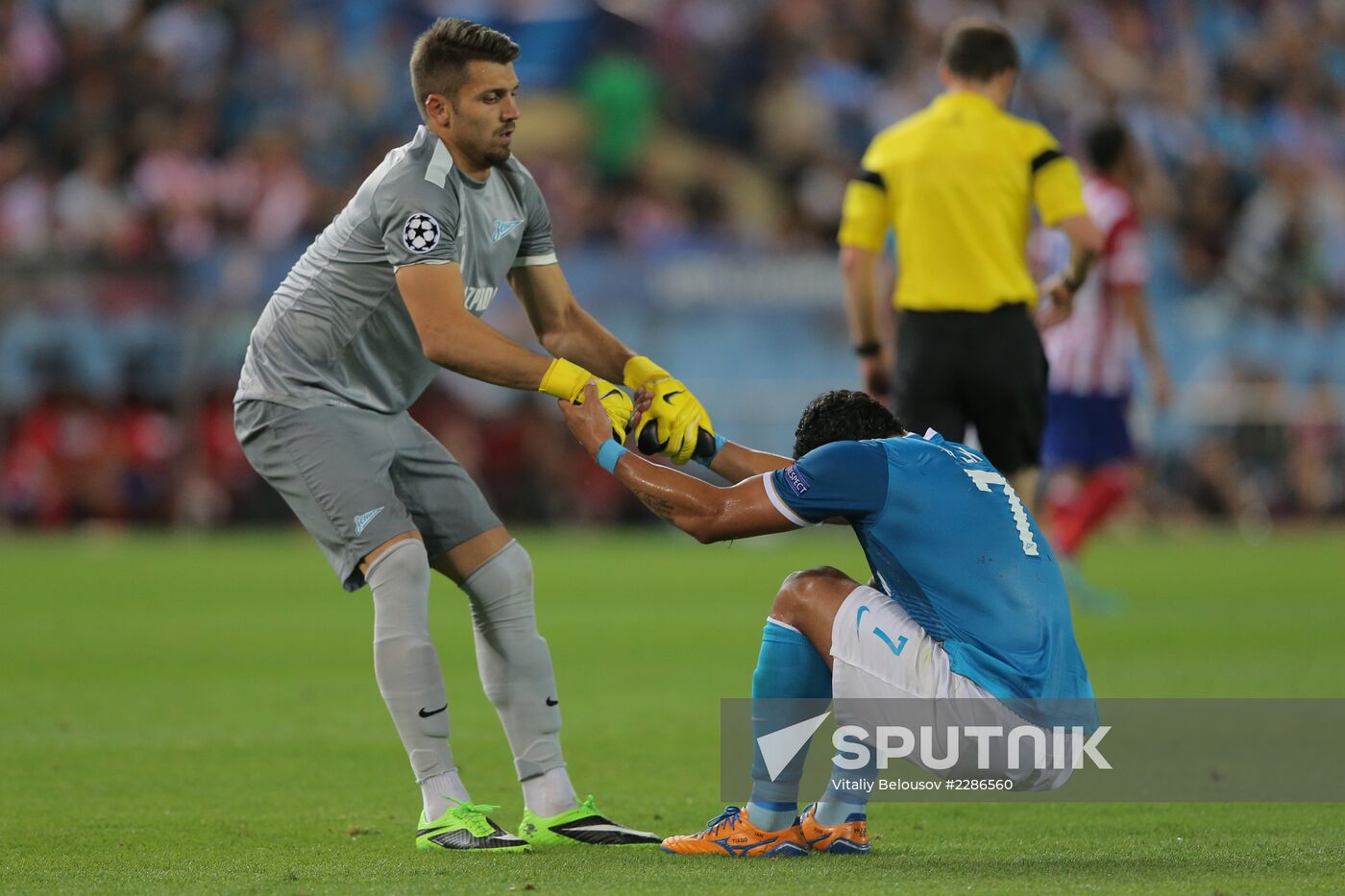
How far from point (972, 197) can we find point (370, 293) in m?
3.57

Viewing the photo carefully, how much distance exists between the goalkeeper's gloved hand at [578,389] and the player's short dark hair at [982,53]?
3722mm

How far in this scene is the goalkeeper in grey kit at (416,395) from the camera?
5.45 meters

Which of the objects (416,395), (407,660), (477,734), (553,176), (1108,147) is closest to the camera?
(407,660)

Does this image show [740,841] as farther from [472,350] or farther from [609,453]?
[472,350]

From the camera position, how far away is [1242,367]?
21438mm

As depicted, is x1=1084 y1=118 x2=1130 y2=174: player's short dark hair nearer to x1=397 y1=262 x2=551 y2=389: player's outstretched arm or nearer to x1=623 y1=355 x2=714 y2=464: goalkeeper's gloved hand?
x1=623 y1=355 x2=714 y2=464: goalkeeper's gloved hand

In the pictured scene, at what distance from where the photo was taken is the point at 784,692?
5.17 m

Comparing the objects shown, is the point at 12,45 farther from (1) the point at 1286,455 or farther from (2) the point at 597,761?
(2) the point at 597,761

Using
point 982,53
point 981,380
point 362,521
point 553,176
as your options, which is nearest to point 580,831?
point 362,521

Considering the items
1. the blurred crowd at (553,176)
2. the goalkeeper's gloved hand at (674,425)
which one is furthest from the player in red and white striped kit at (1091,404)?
the blurred crowd at (553,176)

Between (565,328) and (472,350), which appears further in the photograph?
(565,328)

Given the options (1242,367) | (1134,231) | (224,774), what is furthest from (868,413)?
(1242,367)

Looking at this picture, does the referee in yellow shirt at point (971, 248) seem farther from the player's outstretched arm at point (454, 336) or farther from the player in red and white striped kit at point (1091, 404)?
the player in red and white striped kit at point (1091, 404)

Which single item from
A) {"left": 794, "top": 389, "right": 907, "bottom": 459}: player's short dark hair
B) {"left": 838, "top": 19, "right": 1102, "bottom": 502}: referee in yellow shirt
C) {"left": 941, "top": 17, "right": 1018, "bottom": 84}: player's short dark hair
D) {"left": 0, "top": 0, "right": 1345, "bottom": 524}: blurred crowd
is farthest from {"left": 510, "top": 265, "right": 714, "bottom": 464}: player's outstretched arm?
{"left": 0, "top": 0, "right": 1345, "bottom": 524}: blurred crowd
